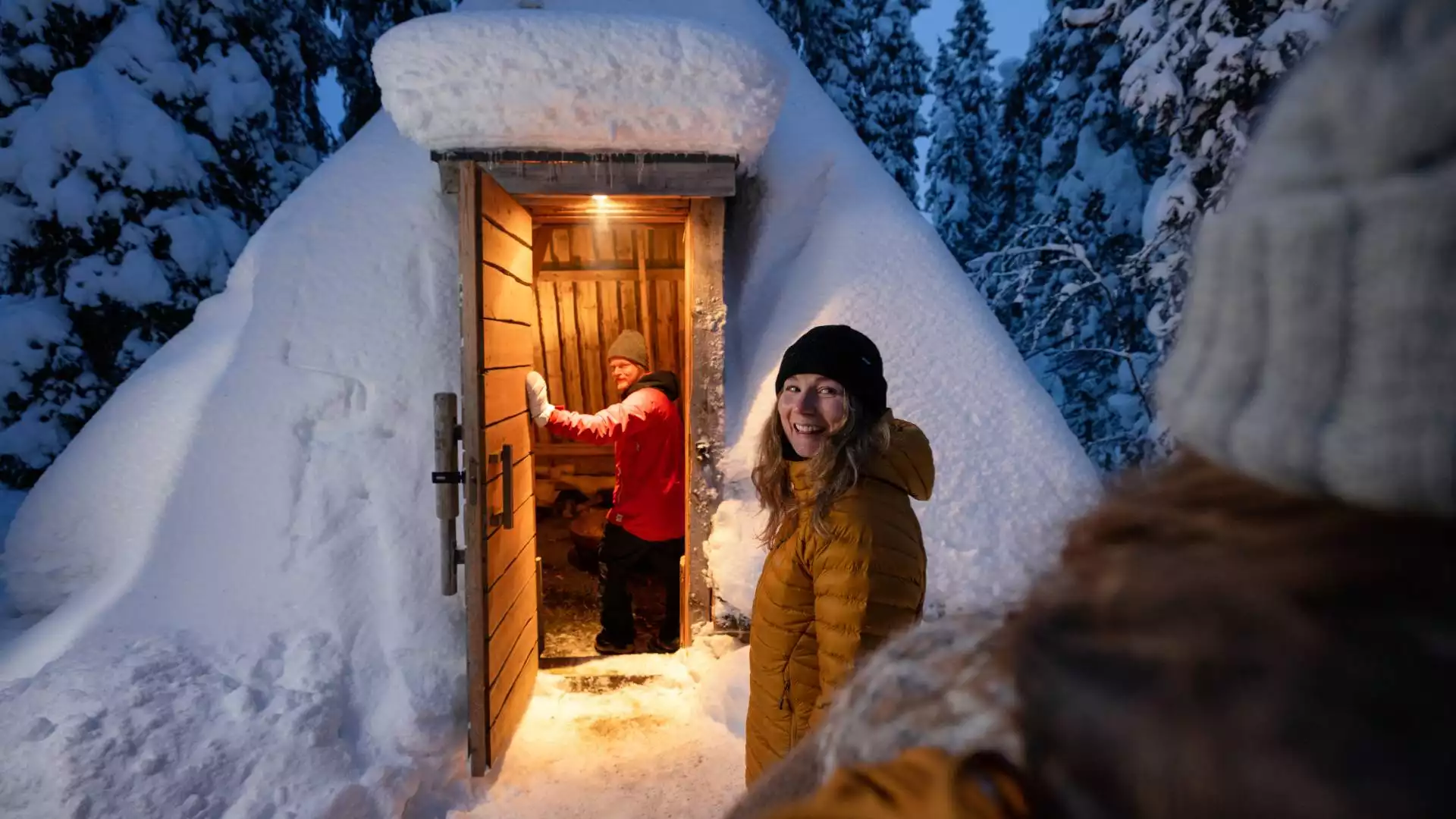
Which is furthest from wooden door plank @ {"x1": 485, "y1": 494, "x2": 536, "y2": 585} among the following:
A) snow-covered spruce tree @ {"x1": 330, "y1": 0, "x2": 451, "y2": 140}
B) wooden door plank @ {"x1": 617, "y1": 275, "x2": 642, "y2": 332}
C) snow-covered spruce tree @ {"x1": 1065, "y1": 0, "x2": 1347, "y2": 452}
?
snow-covered spruce tree @ {"x1": 330, "y1": 0, "x2": 451, "y2": 140}

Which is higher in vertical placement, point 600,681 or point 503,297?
point 503,297

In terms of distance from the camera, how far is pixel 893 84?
12.9 metres

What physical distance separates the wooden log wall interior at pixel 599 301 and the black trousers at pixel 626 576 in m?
2.14

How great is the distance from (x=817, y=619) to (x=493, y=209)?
272 centimetres

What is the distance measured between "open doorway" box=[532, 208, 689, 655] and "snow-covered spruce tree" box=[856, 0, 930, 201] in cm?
691

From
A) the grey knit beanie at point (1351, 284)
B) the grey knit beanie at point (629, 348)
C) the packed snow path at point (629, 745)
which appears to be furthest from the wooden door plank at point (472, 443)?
the grey knit beanie at point (1351, 284)

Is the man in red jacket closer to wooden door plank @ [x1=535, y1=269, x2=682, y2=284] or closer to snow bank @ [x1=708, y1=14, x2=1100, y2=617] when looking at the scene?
snow bank @ [x1=708, y1=14, x2=1100, y2=617]

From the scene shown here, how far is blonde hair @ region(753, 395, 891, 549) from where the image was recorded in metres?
1.88

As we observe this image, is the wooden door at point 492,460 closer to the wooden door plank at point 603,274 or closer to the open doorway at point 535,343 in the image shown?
the open doorway at point 535,343

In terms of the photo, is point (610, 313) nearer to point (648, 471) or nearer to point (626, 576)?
point (648, 471)

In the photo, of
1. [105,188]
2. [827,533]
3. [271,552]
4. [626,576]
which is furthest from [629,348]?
[105,188]

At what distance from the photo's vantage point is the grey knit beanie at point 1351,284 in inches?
13.8

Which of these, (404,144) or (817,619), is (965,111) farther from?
(817,619)

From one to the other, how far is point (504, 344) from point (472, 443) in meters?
0.72
